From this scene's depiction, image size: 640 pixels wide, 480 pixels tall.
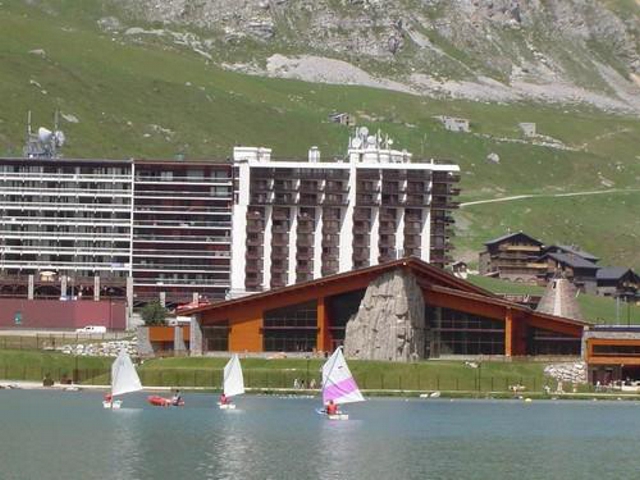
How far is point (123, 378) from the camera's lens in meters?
167

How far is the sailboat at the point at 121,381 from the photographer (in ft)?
544

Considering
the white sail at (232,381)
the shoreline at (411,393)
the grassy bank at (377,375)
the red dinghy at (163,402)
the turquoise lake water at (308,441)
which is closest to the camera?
the turquoise lake water at (308,441)

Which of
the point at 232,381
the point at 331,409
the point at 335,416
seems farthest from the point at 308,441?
the point at 232,381

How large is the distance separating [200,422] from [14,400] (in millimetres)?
24577

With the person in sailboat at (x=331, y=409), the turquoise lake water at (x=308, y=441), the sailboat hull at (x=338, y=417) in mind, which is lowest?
the turquoise lake water at (x=308, y=441)

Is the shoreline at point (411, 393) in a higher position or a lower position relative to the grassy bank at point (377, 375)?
lower

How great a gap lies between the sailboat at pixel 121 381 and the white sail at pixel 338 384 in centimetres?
1726

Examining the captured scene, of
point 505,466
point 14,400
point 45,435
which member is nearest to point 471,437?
point 505,466

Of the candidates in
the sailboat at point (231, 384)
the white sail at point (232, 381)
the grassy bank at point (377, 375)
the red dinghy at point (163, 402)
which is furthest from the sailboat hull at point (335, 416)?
the grassy bank at point (377, 375)

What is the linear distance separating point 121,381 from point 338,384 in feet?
61.7

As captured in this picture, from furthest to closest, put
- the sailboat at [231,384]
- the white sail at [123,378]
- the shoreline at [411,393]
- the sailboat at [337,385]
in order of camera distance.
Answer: the shoreline at [411,393] → the sailboat at [231,384] → the white sail at [123,378] → the sailboat at [337,385]

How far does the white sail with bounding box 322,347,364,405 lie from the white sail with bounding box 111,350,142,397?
690 inches

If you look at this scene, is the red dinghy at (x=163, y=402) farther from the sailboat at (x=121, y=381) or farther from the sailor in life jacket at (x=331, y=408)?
the sailor in life jacket at (x=331, y=408)

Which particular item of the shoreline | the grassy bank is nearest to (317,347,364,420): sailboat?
the shoreline
